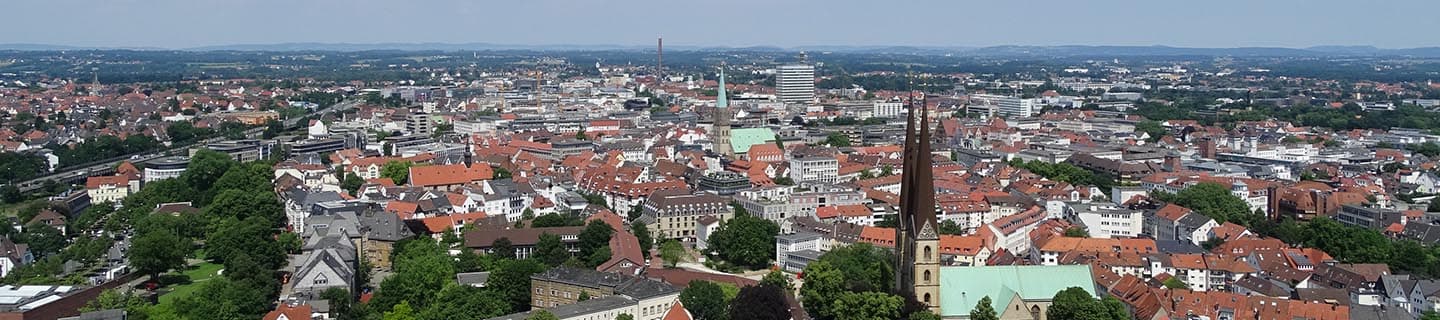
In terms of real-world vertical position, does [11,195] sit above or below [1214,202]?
below

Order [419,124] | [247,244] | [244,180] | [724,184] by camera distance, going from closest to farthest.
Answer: [247,244] → [724,184] → [244,180] → [419,124]

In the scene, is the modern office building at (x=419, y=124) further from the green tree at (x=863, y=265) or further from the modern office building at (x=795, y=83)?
the green tree at (x=863, y=265)

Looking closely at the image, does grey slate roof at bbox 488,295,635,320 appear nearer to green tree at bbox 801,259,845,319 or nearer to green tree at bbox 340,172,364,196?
green tree at bbox 801,259,845,319

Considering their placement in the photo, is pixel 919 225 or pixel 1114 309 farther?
pixel 1114 309

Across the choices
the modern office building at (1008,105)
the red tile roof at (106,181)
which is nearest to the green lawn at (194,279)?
the red tile roof at (106,181)

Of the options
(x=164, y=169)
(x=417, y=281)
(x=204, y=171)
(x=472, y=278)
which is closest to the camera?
(x=417, y=281)

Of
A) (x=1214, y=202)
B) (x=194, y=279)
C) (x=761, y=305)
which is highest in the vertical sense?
(x=761, y=305)

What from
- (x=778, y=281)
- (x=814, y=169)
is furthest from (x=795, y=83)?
(x=778, y=281)

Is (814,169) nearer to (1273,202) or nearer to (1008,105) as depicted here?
(1273,202)
